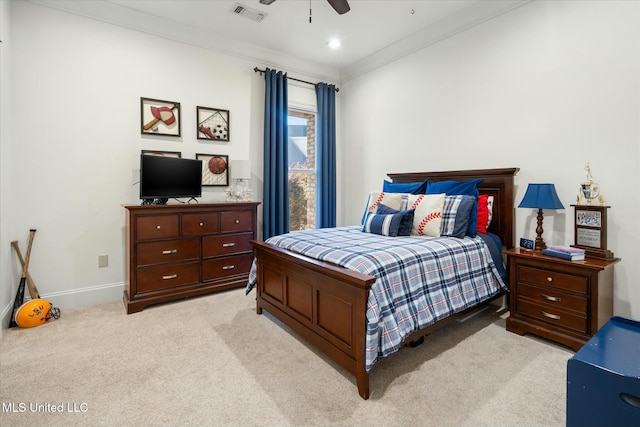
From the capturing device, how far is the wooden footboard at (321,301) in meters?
1.77

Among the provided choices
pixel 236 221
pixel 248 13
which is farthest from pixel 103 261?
pixel 248 13

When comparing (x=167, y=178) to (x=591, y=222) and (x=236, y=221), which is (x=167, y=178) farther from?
(x=591, y=222)

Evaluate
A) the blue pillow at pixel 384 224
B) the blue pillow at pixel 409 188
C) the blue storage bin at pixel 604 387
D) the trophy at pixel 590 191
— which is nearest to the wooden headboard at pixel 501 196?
the blue pillow at pixel 409 188

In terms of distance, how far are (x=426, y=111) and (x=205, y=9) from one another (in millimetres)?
2700

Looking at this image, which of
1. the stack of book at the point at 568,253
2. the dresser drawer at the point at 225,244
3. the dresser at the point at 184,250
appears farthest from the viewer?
the dresser drawer at the point at 225,244

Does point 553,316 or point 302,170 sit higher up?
point 302,170

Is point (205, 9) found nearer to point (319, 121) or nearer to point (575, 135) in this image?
point (319, 121)

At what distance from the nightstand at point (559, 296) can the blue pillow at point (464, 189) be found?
0.38m

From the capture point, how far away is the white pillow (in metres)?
2.83

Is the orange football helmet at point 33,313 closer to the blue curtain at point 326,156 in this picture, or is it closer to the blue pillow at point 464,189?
Result: the blue curtain at point 326,156

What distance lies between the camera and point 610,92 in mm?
2455

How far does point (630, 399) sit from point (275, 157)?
3.83 metres

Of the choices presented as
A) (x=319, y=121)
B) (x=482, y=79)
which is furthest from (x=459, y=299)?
(x=319, y=121)

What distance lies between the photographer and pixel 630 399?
47.8 inches
